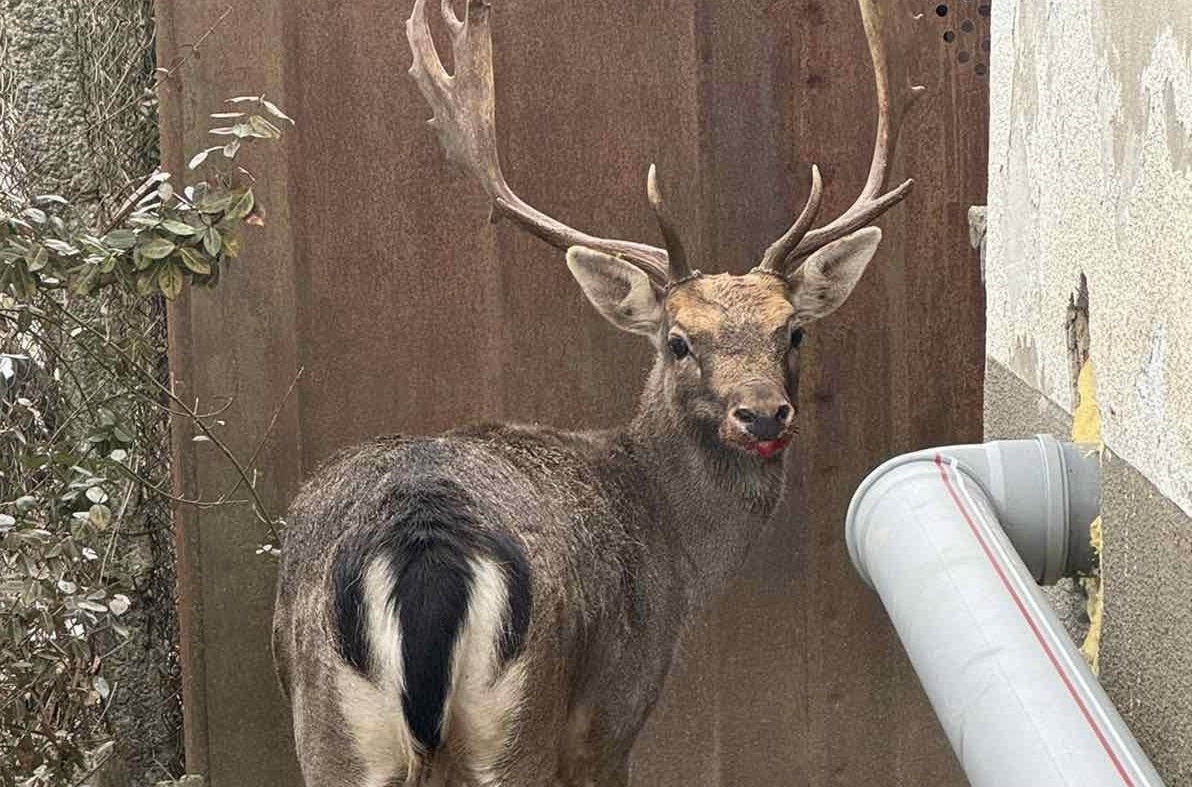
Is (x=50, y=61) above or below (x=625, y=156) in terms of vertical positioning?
above

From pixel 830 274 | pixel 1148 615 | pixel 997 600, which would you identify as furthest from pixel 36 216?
pixel 1148 615

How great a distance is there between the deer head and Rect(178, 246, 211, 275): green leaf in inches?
40.2

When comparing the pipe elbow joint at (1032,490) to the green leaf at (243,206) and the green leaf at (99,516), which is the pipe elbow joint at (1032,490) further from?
the green leaf at (99,516)

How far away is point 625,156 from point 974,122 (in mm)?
1048

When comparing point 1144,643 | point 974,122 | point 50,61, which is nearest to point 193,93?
point 50,61

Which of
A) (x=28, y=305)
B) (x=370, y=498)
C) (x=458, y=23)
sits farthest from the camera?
(x=458, y=23)

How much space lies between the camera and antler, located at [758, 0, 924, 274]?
487 cm

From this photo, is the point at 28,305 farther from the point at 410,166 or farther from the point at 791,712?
the point at 791,712

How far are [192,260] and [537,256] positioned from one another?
1.43 meters

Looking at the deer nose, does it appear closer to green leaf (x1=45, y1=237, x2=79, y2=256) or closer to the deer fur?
the deer fur

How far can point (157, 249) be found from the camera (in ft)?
13.8

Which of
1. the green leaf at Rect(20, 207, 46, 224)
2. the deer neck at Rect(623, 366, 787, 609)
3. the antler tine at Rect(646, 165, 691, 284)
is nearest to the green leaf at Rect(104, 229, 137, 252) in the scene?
the green leaf at Rect(20, 207, 46, 224)

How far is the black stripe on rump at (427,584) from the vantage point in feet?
11.5

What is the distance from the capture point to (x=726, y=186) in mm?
5410
